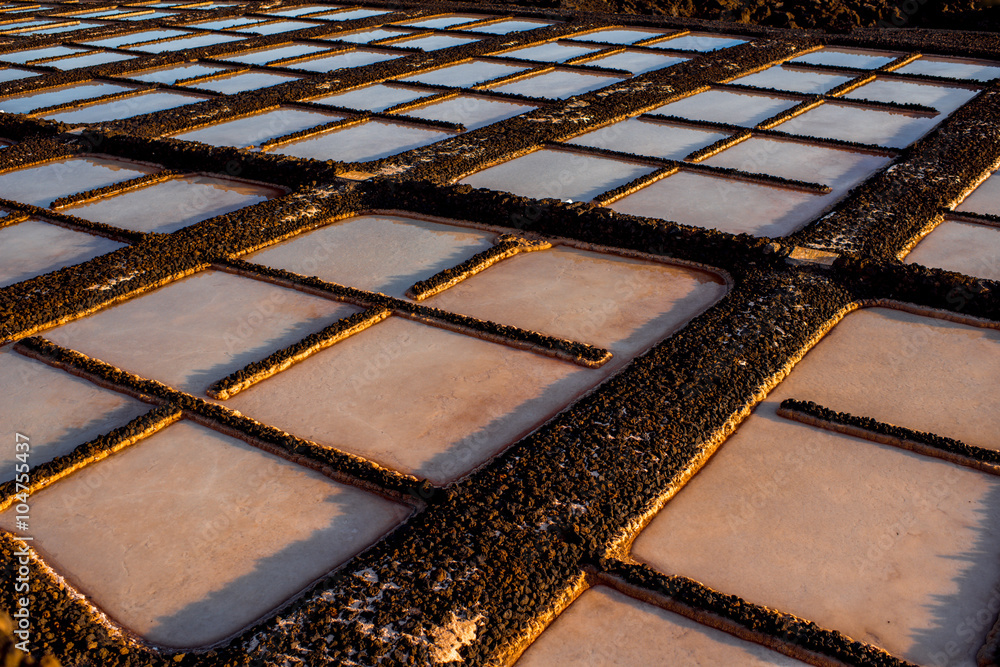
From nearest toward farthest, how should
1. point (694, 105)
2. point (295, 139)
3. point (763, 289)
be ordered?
1. point (763, 289)
2. point (295, 139)
3. point (694, 105)

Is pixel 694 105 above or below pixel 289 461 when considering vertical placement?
above

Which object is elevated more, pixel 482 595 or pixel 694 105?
pixel 694 105

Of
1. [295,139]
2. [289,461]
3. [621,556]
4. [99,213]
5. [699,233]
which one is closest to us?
[621,556]

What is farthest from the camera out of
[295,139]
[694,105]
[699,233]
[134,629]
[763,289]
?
[694,105]

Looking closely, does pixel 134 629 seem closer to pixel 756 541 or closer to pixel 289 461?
pixel 289 461

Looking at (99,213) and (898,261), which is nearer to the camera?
(898,261)

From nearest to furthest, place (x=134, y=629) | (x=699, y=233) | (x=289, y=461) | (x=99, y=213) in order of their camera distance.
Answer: (x=134, y=629)
(x=289, y=461)
(x=699, y=233)
(x=99, y=213)

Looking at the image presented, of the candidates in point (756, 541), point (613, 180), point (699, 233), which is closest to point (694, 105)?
point (613, 180)

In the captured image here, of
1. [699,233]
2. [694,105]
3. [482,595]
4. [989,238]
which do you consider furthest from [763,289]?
[694,105]

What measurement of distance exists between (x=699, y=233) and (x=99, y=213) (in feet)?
12.6

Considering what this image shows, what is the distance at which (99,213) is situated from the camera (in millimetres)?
5410

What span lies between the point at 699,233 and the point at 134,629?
11.0 feet

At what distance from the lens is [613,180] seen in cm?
561

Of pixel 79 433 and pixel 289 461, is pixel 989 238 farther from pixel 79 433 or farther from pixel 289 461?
pixel 79 433
